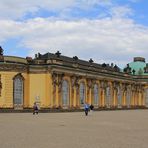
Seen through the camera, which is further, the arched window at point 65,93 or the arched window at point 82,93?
the arched window at point 82,93

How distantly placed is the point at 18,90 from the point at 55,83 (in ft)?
19.4

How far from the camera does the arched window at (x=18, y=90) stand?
65312 mm

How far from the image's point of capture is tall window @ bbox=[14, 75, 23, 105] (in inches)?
2576

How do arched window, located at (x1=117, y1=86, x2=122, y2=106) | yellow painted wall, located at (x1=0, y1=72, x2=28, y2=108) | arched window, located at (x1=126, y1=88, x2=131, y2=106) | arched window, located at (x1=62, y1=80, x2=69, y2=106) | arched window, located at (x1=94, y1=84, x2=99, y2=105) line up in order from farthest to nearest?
arched window, located at (x1=126, y1=88, x2=131, y2=106) < arched window, located at (x1=117, y1=86, x2=122, y2=106) < arched window, located at (x1=94, y1=84, x2=99, y2=105) < arched window, located at (x1=62, y1=80, x2=69, y2=106) < yellow painted wall, located at (x1=0, y1=72, x2=28, y2=108)

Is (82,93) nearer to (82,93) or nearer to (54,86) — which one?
(82,93)

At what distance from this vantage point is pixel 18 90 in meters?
65.9

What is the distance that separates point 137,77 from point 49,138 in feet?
287

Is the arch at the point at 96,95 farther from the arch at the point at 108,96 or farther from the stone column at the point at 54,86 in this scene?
the stone column at the point at 54,86

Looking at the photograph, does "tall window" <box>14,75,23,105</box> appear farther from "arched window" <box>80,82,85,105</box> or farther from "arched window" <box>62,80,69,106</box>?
"arched window" <box>80,82,85,105</box>

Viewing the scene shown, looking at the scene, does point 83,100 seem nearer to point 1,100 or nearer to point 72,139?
point 1,100

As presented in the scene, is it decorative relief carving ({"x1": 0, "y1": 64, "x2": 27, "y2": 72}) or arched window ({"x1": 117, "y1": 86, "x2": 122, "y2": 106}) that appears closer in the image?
decorative relief carving ({"x1": 0, "y1": 64, "x2": 27, "y2": 72})

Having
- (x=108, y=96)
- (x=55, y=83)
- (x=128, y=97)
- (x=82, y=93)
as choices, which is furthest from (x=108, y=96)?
(x=55, y=83)

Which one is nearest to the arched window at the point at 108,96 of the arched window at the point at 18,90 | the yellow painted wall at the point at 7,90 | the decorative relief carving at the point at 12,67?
the arched window at the point at 18,90

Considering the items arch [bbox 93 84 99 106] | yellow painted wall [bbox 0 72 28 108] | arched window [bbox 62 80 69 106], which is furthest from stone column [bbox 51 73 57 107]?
arch [bbox 93 84 99 106]
